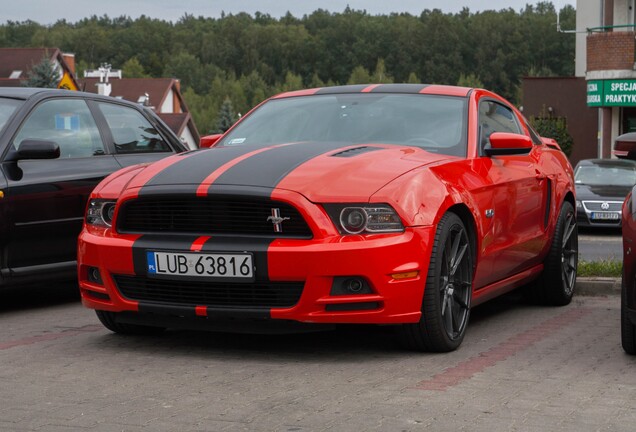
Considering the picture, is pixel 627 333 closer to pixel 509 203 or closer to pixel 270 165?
pixel 509 203

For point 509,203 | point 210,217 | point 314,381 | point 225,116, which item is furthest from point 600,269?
point 225,116

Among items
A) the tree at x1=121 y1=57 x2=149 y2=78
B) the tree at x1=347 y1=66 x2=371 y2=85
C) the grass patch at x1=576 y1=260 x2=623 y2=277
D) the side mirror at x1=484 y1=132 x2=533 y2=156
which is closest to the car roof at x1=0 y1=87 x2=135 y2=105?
the side mirror at x1=484 y1=132 x2=533 y2=156

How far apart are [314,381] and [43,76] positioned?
6783 cm

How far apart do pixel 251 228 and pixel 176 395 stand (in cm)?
111

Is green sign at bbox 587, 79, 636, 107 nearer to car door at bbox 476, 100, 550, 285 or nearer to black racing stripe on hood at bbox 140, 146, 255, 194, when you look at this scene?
car door at bbox 476, 100, 550, 285

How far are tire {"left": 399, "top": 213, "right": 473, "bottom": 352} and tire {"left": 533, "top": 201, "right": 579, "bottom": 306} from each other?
6.26 feet

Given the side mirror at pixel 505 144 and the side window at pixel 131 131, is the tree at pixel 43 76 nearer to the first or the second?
the side window at pixel 131 131

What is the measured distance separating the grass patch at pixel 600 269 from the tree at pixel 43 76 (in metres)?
61.1

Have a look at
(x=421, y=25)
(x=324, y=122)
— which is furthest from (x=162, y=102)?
(x=324, y=122)

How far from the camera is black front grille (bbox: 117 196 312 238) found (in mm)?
5988

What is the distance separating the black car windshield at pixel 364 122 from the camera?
7.22m

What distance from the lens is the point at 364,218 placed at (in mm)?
5973

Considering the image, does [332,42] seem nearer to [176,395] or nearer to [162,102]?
[162,102]

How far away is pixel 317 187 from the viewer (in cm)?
601
